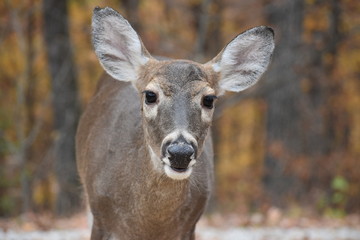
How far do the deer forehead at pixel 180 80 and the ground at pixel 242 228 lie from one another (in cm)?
369

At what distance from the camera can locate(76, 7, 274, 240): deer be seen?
16.3ft

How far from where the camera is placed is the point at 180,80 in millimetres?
5137

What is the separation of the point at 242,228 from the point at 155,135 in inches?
217

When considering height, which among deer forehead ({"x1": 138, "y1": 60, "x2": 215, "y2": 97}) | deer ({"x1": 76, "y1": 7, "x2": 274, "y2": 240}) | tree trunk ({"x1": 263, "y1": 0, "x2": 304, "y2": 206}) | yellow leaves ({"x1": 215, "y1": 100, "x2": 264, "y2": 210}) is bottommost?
yellow leaves ({"x1": 215, "y1": 100, "x2": 264, "y2": 210})

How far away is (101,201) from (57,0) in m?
9.35

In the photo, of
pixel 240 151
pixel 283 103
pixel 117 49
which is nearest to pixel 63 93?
pixel 283 103

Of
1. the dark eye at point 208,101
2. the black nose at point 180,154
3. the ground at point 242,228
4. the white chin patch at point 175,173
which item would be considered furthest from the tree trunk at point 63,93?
the black nose at point 180,154

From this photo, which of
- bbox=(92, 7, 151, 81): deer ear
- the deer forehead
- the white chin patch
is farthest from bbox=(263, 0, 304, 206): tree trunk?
the white chin patch

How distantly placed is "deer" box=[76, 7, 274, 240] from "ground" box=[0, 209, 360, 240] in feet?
9.07

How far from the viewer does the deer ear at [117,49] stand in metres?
5.85

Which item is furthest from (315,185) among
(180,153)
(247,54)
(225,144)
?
(225,144)

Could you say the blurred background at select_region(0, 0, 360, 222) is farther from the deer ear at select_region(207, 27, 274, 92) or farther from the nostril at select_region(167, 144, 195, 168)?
the nostril at select_region(167, 144, 195, 168)

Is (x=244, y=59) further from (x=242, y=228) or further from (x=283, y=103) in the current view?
(x=283, y=103)

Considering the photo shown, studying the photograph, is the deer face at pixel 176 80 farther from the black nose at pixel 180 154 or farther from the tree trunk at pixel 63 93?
the tree trunk at pixel 63 93
